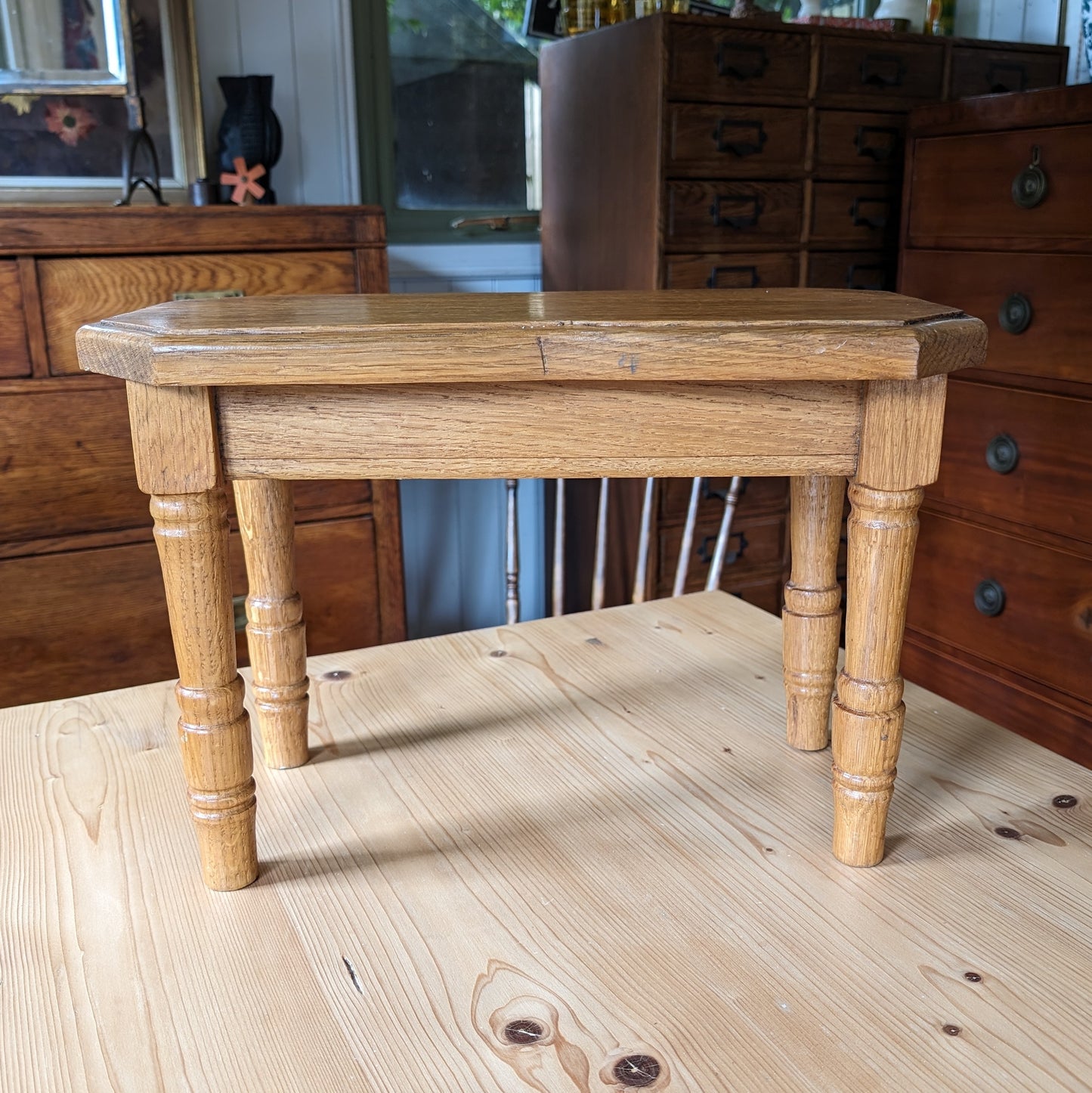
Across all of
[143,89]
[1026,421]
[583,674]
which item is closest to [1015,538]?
[1026,421]

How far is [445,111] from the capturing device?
2.19 metres

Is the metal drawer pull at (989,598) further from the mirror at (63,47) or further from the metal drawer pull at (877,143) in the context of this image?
the mirror at (63,47)

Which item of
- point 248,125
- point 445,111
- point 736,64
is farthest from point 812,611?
point 445,111

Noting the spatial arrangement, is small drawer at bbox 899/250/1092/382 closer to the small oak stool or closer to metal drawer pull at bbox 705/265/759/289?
metal drawer pull at bbox 705/265/759/289

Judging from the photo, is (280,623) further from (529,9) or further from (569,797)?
(529,9)

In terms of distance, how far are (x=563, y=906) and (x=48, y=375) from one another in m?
1.16

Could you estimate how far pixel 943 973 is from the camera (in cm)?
66

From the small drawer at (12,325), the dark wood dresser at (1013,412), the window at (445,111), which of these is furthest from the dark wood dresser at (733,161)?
the small drawer at (12,325)

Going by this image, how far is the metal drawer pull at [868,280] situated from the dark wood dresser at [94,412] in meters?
0.87

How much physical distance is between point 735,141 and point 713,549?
715mm

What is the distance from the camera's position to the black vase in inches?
71.7

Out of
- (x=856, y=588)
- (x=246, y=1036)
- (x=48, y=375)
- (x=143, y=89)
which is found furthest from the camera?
(x=143, y=89)

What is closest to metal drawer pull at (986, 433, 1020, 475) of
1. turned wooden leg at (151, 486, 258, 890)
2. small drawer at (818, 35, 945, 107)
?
small drawer at (818, 35, 945, 107)

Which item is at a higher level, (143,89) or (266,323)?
(143,89)
